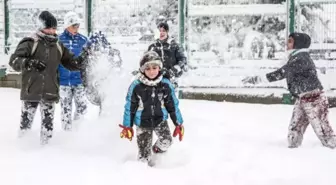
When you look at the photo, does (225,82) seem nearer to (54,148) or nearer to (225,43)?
(225,43)

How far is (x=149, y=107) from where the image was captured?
5.13 m

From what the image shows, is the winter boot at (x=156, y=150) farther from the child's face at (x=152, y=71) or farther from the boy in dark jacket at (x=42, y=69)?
the boy in dark jacket at (x=42, y=69)

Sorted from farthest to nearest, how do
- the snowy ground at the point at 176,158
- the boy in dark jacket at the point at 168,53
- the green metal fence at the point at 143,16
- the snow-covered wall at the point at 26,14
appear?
the snow-covered wall at the point at 26,14 < the green metal fence at the point at 143,16 < the boy in dark jacket at the point at 168,53 < the snowy ground at the point at 176,158

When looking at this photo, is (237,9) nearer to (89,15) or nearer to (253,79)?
(253,79)

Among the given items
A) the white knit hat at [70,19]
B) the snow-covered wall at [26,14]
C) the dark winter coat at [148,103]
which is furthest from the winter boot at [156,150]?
the snow-covered wall at [26,14]

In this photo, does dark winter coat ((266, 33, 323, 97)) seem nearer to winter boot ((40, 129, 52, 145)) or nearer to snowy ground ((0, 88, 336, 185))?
snowy ground ((0, 88, 336, 185))

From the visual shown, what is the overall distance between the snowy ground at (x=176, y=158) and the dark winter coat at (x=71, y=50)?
695 mm

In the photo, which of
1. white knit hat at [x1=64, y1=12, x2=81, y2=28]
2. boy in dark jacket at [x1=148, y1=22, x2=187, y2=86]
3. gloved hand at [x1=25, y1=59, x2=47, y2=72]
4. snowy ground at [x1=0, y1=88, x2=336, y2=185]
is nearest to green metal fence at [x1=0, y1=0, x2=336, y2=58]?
snowy ground at [x1=0, y1=88, x2=336, y2=185]

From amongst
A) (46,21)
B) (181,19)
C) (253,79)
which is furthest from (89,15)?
(46,21)

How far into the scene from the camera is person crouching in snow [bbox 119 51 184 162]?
5047 mm

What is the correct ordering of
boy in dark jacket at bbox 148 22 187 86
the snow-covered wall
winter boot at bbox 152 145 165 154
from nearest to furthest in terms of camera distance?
winter boot at bbox 152 145 165 154 → boy in dark jacket at bbox 148 22 187 86 → the snow-covered wall

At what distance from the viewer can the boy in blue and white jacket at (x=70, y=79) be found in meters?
6.61

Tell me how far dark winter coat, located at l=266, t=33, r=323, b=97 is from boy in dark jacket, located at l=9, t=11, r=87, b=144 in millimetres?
2592

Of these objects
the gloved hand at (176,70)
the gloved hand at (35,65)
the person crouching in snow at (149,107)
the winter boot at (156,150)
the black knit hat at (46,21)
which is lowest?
the winter boot at (156,150)
